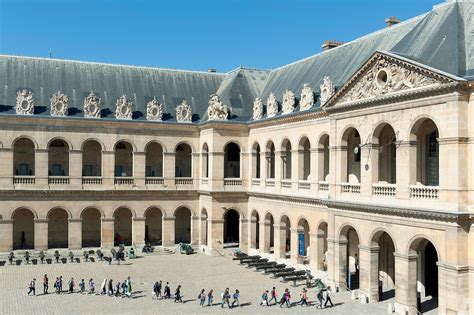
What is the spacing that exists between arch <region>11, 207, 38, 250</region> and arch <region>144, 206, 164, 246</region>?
10.6 m

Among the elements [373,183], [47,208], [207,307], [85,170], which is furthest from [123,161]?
[373,183]

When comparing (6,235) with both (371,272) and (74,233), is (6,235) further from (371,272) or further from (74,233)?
(371,272)

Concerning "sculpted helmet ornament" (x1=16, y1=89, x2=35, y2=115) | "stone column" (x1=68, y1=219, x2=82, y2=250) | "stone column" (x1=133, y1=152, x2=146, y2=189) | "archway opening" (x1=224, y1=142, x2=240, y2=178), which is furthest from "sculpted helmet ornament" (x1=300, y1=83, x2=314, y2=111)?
"sculpted helmet ornament" (x1=16, y1=89, x2=35, y2=115)

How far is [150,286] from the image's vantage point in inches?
1513

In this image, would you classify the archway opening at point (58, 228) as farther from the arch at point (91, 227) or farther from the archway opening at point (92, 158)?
the archway opening at point (92, 158)

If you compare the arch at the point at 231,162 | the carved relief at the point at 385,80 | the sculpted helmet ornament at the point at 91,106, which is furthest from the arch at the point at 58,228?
the carved relief at the point at 385,80

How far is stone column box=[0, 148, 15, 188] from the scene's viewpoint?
157 feet

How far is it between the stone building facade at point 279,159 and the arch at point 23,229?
122 millimetres

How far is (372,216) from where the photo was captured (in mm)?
32750

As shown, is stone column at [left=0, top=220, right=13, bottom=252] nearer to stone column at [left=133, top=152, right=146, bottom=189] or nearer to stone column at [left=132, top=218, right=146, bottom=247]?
stone column at [left=132, top=218, right=146, bottom=247]

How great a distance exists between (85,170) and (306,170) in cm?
2140

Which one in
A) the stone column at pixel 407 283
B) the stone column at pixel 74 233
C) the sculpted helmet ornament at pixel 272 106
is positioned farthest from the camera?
the stone column at pixel 74 233

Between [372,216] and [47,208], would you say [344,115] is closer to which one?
[372,216]

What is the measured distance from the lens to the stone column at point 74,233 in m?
49.9
